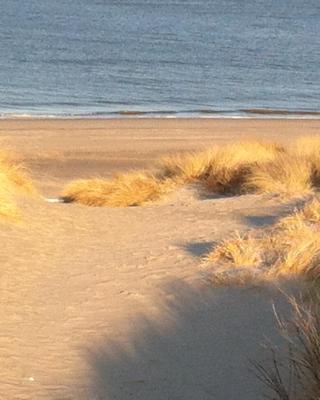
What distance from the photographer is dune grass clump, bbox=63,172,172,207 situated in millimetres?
13961

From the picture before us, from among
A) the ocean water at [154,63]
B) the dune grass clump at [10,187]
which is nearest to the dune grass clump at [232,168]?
the dune grass clump at [10,187]

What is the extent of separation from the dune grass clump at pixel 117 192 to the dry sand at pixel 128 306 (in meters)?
0.38

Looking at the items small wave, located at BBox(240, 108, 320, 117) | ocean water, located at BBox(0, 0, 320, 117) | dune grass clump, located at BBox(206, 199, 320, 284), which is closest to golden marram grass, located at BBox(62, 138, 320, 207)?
dune grass clump, located at BBox(206, 199, 320, 284)

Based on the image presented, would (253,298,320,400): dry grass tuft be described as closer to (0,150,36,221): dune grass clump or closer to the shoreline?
(0,150,36,221): dune grass clump

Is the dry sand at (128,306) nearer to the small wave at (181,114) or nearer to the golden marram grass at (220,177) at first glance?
the golden marram grass at (220,177)

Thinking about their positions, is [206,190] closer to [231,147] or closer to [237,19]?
[231,147]

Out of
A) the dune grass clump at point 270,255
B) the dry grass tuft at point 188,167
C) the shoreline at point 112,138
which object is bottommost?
the dune grass clump at point 270,255

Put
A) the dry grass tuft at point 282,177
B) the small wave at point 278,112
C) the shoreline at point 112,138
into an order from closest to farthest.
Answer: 1. the dry grass tuft at point 282,177
2. the shoreline at point 112,138
3. the small wave at point 278,112

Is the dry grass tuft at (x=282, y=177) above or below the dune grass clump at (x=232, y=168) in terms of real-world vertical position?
below

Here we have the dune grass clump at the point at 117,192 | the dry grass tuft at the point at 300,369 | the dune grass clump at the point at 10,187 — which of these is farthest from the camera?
the dune grass clump at the point at 117,192

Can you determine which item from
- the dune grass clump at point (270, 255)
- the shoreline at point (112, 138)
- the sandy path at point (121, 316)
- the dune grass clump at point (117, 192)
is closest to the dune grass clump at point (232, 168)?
the dune grass clump at point (117, 192)

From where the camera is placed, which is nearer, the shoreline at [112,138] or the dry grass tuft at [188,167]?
the dry grass tuft at [188,167]

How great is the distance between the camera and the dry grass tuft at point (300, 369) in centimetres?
586

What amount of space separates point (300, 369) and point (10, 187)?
729cm
